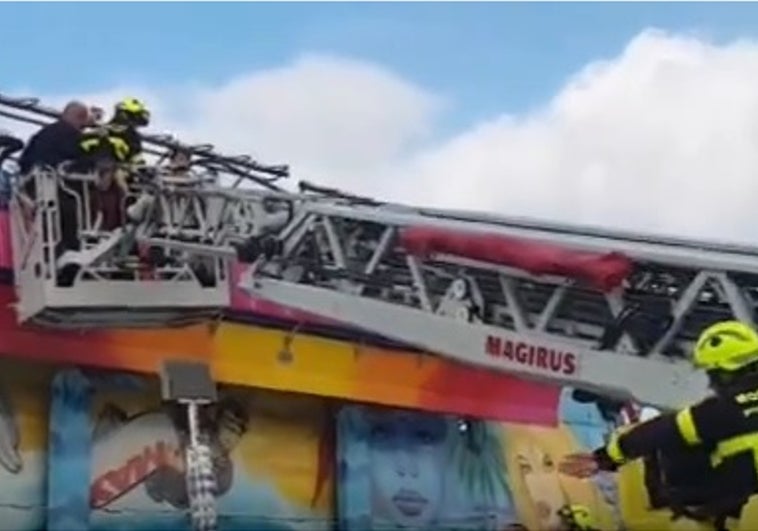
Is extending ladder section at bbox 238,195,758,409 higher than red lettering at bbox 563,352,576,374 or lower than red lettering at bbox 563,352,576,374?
higher

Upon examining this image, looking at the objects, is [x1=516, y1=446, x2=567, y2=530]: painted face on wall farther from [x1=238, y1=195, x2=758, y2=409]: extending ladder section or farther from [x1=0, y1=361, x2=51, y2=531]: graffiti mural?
[x1=238, y1=195, x2=758, y2=409]: extending ladder section

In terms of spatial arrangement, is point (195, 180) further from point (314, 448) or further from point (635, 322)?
point (314, 448)

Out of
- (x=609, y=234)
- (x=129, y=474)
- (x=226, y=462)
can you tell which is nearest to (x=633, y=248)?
(x=609, y=234)

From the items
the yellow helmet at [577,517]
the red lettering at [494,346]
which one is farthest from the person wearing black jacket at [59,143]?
the yellow helmet at [577,517]

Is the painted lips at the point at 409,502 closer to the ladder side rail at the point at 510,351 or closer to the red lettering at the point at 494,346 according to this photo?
the ladder side rail at the point at 510,351

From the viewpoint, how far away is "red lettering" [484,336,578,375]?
326 inches

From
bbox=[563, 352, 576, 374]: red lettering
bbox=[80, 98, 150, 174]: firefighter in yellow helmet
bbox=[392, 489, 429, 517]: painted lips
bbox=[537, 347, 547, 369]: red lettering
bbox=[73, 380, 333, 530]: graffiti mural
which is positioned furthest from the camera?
bbox=[392, 489, 429, 517]: painted lips

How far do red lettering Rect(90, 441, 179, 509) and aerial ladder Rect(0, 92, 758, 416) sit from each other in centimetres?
239

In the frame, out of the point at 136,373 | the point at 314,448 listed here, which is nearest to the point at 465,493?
the point at 314,448

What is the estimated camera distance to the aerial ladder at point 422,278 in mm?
7934

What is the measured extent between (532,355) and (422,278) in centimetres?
86

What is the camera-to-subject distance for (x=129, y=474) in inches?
510

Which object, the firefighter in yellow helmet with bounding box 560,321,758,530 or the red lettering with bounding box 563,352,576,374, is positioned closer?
the firefighter in yellow helmet with bounding box 560,321,758,530

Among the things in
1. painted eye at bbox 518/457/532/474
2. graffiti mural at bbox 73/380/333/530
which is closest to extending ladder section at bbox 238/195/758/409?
graffiti mural at bbox 73/380/333/530
